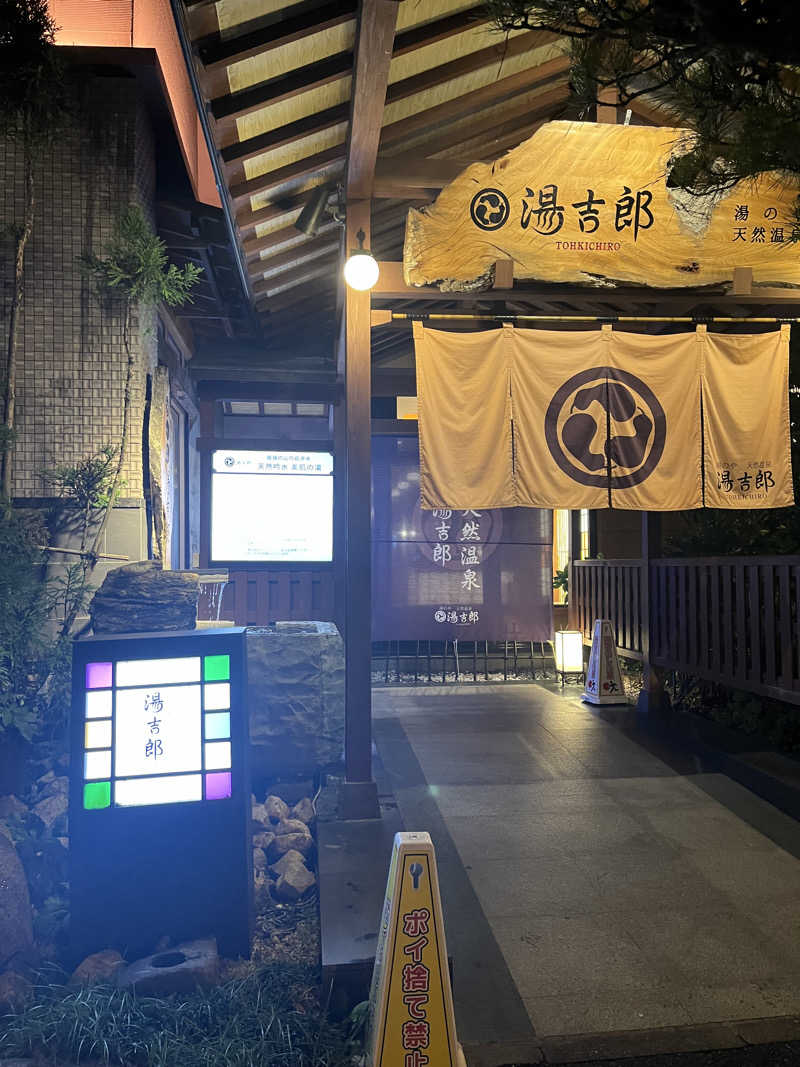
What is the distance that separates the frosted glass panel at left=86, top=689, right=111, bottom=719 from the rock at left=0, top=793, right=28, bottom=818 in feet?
5.87

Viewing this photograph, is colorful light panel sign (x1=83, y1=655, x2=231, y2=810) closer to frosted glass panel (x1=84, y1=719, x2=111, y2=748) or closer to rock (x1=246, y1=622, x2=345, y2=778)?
frosted glass panel (x1=84, y1=719, x2=111, y2=748)

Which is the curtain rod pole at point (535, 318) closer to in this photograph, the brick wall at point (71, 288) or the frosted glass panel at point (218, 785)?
the brick wall at point (71, 288)

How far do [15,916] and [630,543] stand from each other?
12.3 m

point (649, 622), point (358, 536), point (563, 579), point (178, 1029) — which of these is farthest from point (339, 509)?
point (178, 1029)

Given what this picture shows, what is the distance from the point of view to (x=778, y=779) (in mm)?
6602

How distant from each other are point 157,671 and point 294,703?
275cm

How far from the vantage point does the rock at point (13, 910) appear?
161 inches

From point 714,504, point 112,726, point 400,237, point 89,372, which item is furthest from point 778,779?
point 400,237

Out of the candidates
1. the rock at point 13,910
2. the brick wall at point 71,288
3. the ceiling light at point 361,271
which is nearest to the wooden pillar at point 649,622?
the ceiling light at point 361,271

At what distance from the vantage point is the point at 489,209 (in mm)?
6641

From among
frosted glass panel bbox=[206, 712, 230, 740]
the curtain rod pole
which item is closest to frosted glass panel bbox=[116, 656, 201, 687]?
frosted glass panel bbox=[206, 712, 230, 740]

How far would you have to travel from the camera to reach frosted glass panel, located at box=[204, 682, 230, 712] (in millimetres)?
4430

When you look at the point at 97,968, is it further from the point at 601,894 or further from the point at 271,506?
the point at 271,506

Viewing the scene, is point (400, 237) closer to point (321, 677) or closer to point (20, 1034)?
point (321, 677)
